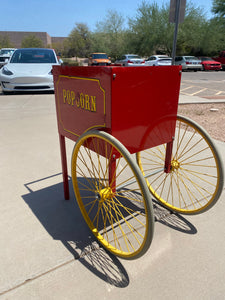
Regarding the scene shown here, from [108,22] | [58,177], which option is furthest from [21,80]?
[108,22]

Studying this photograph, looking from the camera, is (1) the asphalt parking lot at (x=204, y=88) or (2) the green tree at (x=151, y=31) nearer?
(1) the asphalt parking lot at (x=204, y=88)

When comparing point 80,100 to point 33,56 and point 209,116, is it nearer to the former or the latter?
point 209,116

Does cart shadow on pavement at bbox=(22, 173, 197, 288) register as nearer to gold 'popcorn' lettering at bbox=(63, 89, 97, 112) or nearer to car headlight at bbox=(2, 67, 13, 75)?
gold 'popcorn' lettering at bbox=(63, 89, 97, 112)

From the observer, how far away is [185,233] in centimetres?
203

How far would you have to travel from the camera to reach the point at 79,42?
51.9 m

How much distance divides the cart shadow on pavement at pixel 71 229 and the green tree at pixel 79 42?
176 feet

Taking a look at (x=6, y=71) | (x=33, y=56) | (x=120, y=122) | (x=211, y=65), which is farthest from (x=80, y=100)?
(x=211, y=65)

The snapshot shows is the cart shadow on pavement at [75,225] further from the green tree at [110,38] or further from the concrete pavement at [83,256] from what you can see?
the green tree at [110,38]

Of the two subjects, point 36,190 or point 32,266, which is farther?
point 36,190

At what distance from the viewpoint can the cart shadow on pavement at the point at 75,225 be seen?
1.69 metres

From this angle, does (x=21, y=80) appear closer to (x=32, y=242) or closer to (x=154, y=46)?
(x=32, y=242)

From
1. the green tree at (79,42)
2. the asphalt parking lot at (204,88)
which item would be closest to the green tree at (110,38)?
the green tree at (79,42)

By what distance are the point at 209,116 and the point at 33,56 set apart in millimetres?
5690

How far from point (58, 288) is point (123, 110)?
1204mm
